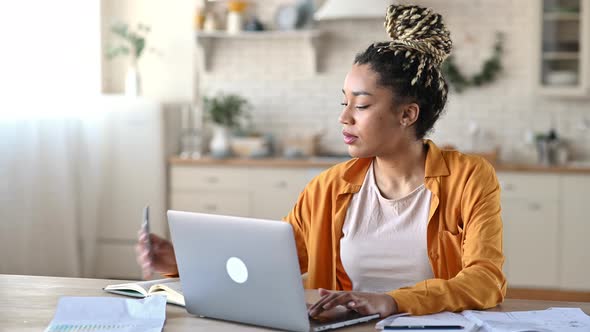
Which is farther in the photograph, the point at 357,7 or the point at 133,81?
the point at 133,81

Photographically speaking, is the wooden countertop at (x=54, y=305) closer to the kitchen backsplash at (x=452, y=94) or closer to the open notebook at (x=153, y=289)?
the open notebook at (x=153, y=289)

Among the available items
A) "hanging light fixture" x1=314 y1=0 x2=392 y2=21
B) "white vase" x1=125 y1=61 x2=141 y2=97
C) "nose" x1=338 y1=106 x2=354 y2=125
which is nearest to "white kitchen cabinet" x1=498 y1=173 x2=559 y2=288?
"hanging light fixture" x1=314 y1=0 x2=392 y2=21

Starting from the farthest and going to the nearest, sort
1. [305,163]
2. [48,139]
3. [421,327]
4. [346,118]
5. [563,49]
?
[305,163]
[563,49]
[48,139]
[346,118]
[421,327]

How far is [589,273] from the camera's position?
5277mm

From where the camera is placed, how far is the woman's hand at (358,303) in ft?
6.35

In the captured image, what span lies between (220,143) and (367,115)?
3470 millimetres

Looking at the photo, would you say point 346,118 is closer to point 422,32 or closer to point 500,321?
point 422,32

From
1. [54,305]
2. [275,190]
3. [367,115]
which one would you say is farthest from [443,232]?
[275,190]

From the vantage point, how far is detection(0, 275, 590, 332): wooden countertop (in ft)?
6.40

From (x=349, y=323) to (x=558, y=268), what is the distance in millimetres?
3684

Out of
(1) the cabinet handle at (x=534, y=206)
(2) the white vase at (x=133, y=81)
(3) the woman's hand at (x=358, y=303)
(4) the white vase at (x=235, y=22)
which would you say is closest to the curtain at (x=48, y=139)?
(2) the white vase at (x=133, y=81)

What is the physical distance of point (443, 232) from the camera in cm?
235

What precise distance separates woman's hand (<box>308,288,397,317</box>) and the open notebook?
0.37 m

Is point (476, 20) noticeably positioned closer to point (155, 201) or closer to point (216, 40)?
point (216, 40)
